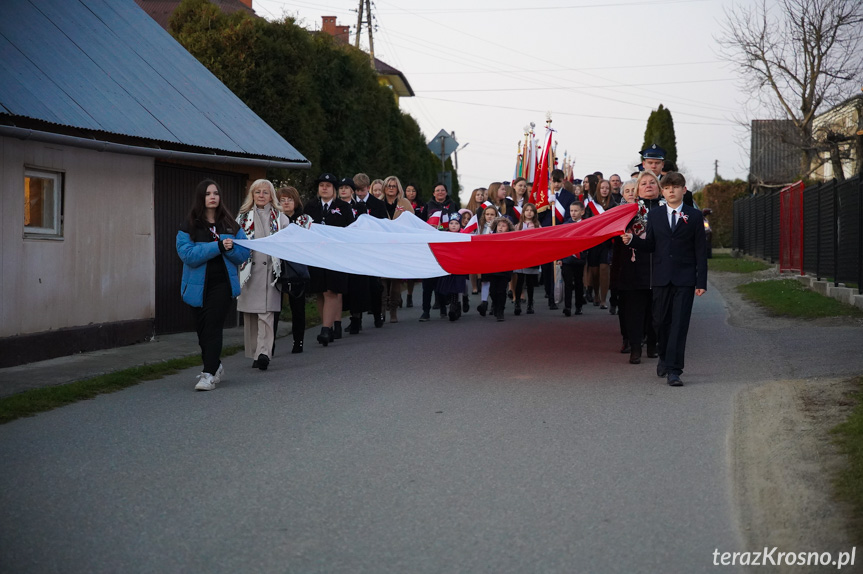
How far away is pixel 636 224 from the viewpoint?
9734 millimetres

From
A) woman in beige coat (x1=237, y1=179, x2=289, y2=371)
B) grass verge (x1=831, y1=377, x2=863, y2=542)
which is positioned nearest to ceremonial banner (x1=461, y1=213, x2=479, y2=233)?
woman in beige coat (x1=237, y1=179, x2=289, y2=371)

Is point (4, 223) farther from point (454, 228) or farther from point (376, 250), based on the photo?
point (454, 228)

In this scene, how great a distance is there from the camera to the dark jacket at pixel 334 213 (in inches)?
518

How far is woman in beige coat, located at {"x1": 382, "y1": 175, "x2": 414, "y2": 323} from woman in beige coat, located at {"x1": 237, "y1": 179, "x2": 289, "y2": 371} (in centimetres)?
510

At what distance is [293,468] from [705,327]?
919 centimetres

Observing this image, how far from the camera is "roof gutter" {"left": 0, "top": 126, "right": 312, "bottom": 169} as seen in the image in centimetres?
1087

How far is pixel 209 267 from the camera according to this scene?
953cm

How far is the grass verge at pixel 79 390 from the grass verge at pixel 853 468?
6.26 m

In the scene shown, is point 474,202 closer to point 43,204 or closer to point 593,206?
point 593,206

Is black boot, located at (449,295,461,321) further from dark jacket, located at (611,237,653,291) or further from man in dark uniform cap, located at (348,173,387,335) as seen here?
dark jacket, located at (611,237,653,291)

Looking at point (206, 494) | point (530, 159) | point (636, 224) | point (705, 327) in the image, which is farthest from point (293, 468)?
point (530, 159)

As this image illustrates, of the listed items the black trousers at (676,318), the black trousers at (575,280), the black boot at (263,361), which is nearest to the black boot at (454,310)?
the black trousers at (575,280)

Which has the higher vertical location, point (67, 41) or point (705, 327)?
point (67, 41)

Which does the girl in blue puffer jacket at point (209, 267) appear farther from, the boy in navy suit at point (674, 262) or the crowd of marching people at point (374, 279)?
the boy in navy suit at point (674, 262)
